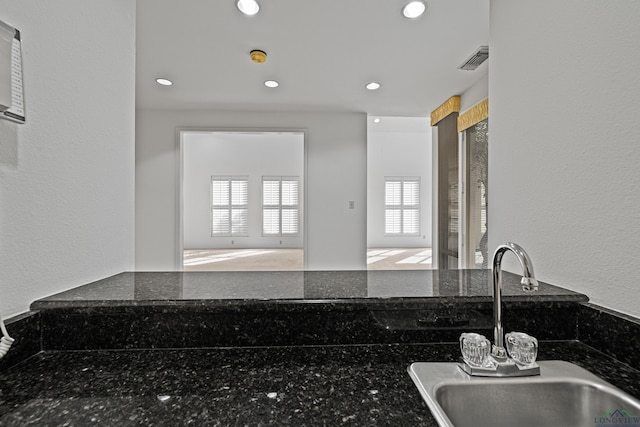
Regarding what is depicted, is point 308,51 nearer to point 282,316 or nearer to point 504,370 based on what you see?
point 282,316

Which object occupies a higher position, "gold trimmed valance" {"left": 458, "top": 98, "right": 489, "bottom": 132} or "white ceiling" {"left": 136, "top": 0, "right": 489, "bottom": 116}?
"white ceiling" {"left": 136, "top": 0, "right": 489, "bottom": 116}

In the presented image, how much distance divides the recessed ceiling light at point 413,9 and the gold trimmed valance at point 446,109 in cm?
179

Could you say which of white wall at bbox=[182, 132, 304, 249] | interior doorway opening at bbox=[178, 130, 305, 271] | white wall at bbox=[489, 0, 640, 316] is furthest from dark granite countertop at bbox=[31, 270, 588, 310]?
white wall at bbox=[182, 132, 304, 249]

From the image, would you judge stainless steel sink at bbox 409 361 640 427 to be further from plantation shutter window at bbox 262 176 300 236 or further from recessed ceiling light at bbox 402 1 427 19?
plantation shutter window at bbox 262 176 300 236

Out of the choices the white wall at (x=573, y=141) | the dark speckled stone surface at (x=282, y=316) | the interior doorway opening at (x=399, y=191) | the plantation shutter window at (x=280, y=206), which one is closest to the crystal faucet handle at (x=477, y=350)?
the dark speckled stone surface at (x=282, y=316)

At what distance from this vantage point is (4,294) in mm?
706

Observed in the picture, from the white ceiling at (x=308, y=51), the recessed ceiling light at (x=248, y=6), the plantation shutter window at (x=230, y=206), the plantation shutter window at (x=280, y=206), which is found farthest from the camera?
the plantation shutter window at (x=280, y=206)

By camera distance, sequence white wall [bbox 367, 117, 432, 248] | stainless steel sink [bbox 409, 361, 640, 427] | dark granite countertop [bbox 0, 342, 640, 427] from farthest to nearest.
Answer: white wall [bbox 367, 117, 432, 248] < stainless steel sink [bbox 409, 361, 640, 427] < dark granite countertop [bbox 0, 342, 640, 427]

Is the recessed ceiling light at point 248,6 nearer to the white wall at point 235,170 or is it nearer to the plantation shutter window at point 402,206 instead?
the white wall at point 235,170

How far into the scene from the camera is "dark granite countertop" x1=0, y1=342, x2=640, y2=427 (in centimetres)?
56

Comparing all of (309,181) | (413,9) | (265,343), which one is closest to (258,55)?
(413,9)

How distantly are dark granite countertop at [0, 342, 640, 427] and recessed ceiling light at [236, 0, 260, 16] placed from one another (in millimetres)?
2142

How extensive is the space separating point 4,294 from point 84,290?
19 cm

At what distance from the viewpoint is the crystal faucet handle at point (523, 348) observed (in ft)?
2.35
